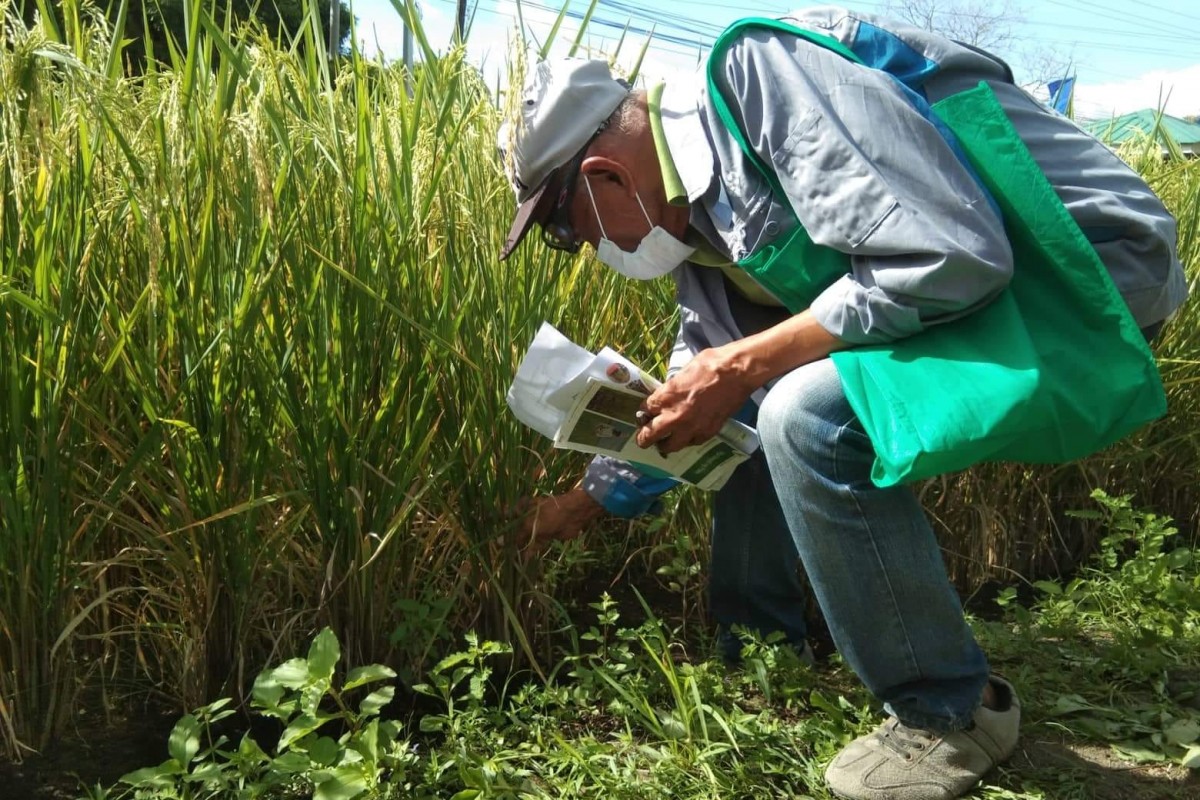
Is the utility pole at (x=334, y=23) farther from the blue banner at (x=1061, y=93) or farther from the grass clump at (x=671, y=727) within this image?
the blue banner at (x=1061, y=93)

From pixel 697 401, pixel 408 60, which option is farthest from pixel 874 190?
pixel 408 60

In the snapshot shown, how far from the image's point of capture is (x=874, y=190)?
143cm

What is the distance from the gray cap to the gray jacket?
111 mm

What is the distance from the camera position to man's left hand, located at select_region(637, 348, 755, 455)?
164 centimetres

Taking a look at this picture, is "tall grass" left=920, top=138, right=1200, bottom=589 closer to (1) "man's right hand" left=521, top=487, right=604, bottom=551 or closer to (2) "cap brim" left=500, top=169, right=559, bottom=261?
(1) "man's right hand" left=521, top=487, right=604, bottom=551

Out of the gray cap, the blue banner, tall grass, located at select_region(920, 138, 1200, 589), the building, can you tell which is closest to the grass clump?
tall grass, located at select_region(920, 138, 1200, 589)

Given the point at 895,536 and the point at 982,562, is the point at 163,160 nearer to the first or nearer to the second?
the point at 895,536

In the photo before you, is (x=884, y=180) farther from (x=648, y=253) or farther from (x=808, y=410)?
(x=648, y=253)

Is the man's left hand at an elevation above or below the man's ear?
below

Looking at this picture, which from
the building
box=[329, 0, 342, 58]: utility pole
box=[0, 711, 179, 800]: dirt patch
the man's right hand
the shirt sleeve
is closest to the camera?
the shirt sleeve

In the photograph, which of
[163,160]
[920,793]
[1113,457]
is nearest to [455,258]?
[163,160]

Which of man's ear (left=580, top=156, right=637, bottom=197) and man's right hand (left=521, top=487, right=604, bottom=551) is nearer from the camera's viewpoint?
man's ear (left=580, top=156, right=637, bottom=197)

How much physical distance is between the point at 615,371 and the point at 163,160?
75 cm

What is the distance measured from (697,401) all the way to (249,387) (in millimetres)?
720
